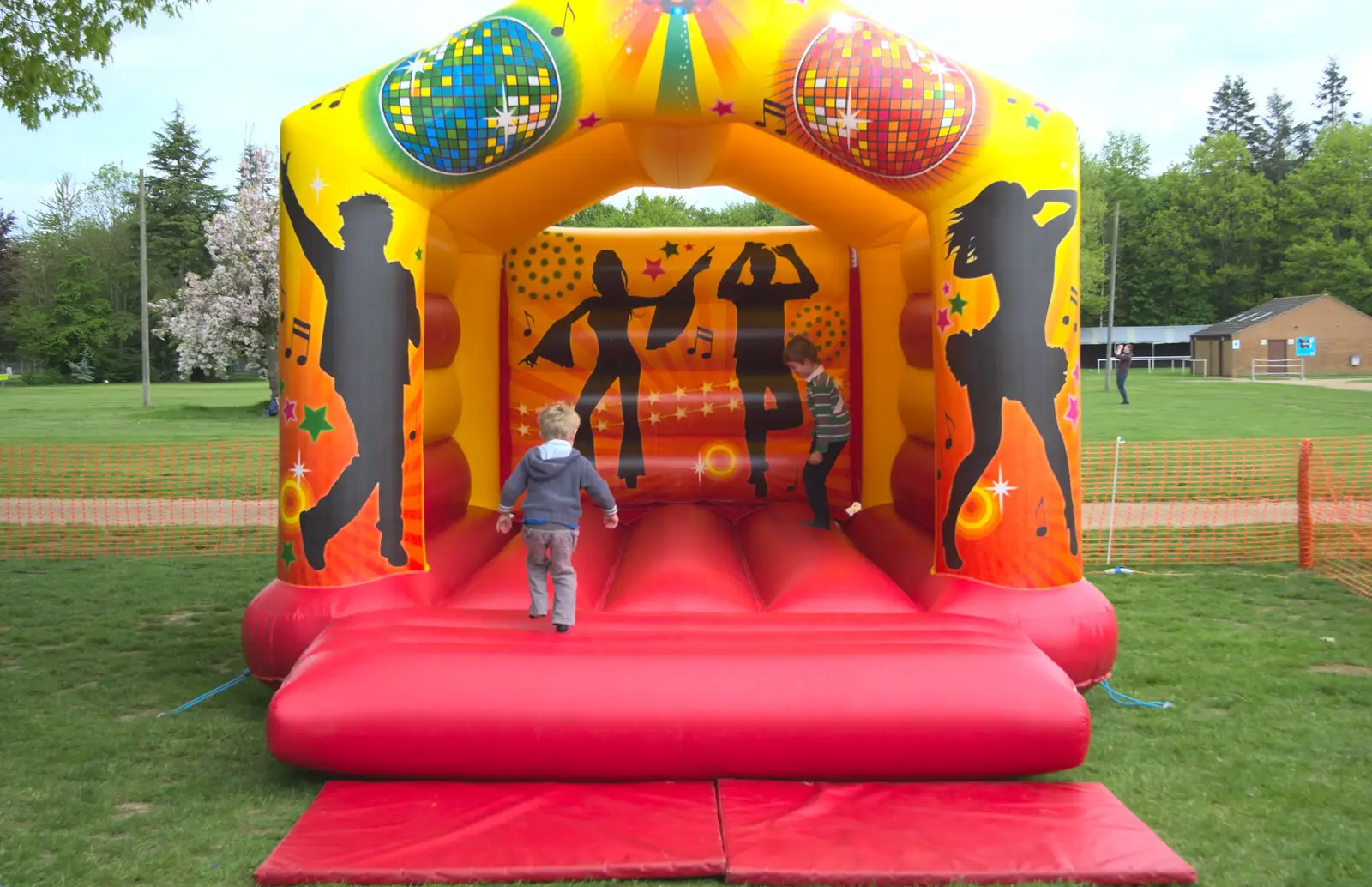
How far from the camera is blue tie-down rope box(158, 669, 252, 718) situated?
3824mm

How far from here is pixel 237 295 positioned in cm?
2252

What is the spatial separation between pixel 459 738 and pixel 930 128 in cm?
255

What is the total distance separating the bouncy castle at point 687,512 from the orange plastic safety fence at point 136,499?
3.80 meters

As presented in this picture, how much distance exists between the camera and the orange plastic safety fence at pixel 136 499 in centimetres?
768

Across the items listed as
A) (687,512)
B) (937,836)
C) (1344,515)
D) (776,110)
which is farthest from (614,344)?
(1344,515)

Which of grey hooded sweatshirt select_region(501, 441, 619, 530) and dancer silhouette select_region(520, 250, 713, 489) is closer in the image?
grey hooded sweatshirt select_region(501, 441, 619, 530)

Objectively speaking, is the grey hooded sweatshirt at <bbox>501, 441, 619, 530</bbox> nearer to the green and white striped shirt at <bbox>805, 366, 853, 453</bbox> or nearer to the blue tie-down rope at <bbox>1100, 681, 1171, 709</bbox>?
the green and white striped shirt at <bbox>805, 366, 853, 453</bbox>

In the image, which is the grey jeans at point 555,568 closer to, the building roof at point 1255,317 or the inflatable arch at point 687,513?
the inflatable arch at point 687,513

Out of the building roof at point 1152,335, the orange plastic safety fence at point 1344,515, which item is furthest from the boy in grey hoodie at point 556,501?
the building roof at point 1152,335

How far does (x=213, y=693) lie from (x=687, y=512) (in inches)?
90.5

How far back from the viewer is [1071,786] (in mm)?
3092

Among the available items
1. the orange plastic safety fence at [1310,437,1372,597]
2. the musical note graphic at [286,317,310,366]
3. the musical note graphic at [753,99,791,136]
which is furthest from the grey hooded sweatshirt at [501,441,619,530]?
the orange plastic safety fence at [1310,437,1372,597]

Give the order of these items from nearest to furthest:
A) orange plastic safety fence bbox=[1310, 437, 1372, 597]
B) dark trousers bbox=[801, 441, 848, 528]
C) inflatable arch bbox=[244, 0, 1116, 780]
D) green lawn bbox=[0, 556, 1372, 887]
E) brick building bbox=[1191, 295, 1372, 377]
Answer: green lawn bbox=[0, 556, 1372, 887], inflatable arch bbox=[244, 0, 1116, 780], dark trousers bbox=[801, 441, 848, 528], orange plastic safety fence bbox=[1310, 437, 1372, 597], brick building bbox=[1191, 295, 1372, 377]

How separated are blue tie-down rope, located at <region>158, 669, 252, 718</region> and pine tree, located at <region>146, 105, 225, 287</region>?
130 feet
